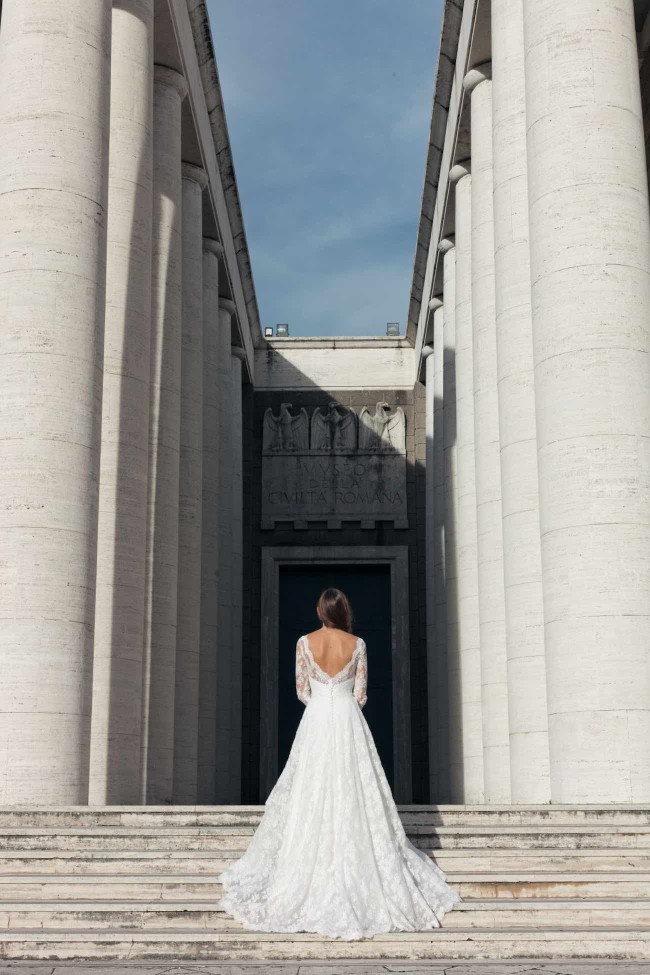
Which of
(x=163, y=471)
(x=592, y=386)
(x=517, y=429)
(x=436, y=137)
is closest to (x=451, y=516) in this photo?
(x=436, y=137)

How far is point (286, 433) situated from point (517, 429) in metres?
27.4

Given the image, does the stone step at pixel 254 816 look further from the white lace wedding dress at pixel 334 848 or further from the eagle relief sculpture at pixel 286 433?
the eagle relief sculpture at pixel 286 433

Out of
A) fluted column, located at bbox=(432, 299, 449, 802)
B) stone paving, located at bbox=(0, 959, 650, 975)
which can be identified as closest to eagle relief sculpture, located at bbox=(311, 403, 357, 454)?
fluted column, located at bbox=(432, 299, 449, 802)

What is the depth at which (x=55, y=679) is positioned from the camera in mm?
17703

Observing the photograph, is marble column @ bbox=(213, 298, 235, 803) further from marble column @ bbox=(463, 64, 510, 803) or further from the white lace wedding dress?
the white lace wedding dress

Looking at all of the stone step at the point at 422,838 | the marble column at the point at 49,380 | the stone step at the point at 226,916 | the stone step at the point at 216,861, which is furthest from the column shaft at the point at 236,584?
the stone step at the point at 226,916

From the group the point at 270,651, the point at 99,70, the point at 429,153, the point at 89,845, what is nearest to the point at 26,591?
the point at 89,845

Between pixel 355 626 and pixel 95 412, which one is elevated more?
pixel 95 412

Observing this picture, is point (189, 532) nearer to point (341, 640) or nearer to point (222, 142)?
point (222, 142)

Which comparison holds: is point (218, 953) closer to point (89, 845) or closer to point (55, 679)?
point (89, 845)

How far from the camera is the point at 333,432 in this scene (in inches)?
1962

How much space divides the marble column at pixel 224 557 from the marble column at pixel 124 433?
589 inches

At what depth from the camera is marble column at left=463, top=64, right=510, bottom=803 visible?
88.5ft

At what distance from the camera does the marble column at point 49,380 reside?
57.7 feet
